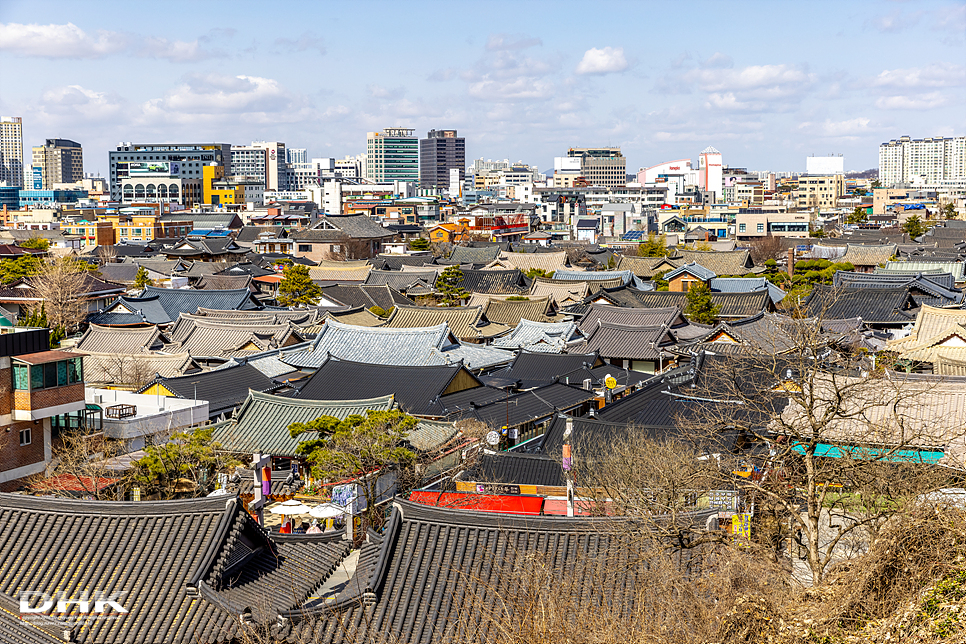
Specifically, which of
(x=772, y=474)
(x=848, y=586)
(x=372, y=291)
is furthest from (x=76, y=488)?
(x=372, y=291)

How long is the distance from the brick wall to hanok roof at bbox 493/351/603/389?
1380 centimetres

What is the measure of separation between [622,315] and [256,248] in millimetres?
53605

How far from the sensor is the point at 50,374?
20.5 metres

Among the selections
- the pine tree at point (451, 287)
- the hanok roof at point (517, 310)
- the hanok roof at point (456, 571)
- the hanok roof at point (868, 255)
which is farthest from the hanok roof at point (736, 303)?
the hanok roof at point (456, 571)

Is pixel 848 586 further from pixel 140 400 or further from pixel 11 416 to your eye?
pixel 140 400

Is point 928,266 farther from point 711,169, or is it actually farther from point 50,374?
point 711,169

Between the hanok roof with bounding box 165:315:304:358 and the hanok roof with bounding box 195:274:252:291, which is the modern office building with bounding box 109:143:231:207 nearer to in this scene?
the hanok roof with bounding box 195:274:252:291

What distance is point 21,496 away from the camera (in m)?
12.2

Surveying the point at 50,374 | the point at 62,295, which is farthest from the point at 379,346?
the point at 62,295

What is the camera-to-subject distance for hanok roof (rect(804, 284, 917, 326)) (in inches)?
1549

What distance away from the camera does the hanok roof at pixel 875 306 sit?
39344 millimetres

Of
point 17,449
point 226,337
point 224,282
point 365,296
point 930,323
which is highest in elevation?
point 224,282

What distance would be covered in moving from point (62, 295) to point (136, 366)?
46.1 feet

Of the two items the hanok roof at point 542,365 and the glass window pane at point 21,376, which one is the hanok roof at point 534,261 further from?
the glass window pane at point 21,376
